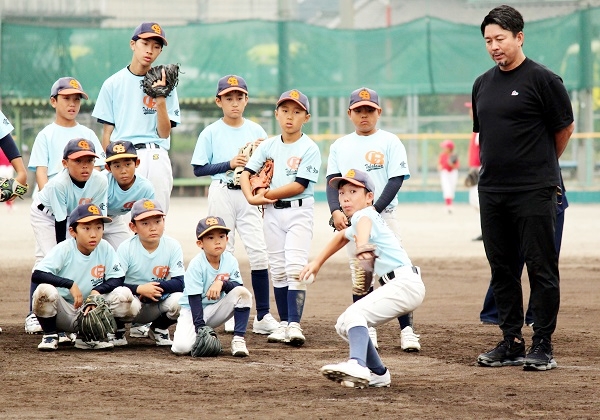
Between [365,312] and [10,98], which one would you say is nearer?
[365,312]

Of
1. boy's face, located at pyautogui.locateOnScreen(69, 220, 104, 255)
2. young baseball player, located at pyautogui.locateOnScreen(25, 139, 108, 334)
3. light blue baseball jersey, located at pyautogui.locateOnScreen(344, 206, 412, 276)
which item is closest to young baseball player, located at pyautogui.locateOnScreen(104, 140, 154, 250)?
young baseball player, located at pyautogui.locateOnScreen(25, 139, 108, 334)

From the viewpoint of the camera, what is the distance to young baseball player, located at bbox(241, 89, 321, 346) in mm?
6988

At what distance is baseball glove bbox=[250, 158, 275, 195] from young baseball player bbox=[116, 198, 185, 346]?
667mm

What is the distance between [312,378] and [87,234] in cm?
184

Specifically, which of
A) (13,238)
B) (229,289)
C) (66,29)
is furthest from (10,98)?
(229,289)

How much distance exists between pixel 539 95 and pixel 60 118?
357 centimetres

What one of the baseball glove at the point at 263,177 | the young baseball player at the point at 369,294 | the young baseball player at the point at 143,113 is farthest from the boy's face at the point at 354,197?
the young baseball player at the point at 143,113

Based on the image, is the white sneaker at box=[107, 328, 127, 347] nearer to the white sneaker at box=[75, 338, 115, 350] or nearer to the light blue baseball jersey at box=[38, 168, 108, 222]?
the white sneaker at box=[75, 338, 115, 350]

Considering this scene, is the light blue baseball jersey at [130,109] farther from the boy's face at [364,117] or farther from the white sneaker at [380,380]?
the white sneaker at [380,380]

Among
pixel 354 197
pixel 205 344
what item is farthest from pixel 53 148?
pixel 354 197

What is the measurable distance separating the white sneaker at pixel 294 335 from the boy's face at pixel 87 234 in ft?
4.43

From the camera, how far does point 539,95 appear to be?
5.78 meters

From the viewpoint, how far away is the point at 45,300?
21.2ft

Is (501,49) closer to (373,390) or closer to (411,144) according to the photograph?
(373,390)
